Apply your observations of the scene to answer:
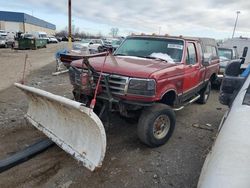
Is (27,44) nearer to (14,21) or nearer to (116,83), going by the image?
(116,83)

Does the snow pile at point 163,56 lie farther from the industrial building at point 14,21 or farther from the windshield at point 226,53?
the industrial building at point 14,21

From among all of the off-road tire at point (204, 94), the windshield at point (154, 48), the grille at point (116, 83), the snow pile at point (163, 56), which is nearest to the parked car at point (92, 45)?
the off-road tire at point (204, 94)

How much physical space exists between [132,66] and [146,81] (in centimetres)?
50

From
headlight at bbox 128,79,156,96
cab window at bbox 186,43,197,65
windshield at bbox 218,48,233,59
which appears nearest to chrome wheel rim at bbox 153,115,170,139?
headlight at bbox 128,79,156,96

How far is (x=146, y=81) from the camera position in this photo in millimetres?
4184

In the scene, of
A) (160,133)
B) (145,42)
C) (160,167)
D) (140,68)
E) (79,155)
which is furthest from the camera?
(145,42)

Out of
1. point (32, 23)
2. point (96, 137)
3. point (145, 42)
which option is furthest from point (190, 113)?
point (32, 23)

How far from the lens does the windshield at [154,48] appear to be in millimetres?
5471

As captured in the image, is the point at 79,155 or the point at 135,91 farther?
the point at 135,91

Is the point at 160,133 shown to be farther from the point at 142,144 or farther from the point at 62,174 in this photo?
the point at 62,174

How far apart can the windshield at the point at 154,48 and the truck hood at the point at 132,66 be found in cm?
39

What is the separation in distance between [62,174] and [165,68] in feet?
8.27

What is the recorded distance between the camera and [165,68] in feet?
15.3

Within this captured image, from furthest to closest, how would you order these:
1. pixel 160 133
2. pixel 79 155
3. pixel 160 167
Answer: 1. pixel 160 133
2. pixel 160 167
3. pixel 79 155
